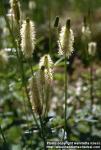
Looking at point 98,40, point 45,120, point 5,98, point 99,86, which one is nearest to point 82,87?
point 99,86

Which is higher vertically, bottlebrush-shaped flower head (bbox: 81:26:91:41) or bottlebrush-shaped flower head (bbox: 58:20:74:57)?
bottlebrush-shaped flower head (bbox: 58:20:74:57)

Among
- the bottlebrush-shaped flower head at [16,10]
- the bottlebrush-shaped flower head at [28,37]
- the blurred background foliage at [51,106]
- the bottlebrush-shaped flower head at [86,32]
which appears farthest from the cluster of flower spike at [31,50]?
the bottlebrush-shaped flower head at [86,32]

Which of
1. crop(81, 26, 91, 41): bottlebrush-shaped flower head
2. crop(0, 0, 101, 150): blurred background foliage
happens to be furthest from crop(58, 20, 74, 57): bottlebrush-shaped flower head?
crop(81, 26, 91, 41): bottlebrush-shaped flower head

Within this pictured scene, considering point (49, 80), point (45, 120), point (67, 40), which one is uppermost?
point (67, 40)

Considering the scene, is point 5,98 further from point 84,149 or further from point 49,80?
point 49,80

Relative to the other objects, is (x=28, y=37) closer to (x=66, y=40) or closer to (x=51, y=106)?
(x=66, y=40)

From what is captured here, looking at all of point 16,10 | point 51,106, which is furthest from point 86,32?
point 51,106

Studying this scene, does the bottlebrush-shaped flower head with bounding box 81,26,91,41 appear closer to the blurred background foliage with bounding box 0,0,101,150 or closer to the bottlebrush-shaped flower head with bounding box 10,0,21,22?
the blurred background foliage with bounding box 0,0,101,150

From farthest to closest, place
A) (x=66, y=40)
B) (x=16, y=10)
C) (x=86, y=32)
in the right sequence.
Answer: (x=86, y=32)
(x=16, y=10)
(x=66, y=40)

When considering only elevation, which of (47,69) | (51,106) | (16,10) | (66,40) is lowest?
(51,106)

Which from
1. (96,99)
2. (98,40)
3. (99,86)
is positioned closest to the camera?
(99,86)

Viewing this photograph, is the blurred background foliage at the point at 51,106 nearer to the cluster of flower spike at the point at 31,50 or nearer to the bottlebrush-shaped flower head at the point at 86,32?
the bottlebrush-shaped flower head at the point at 86,32
